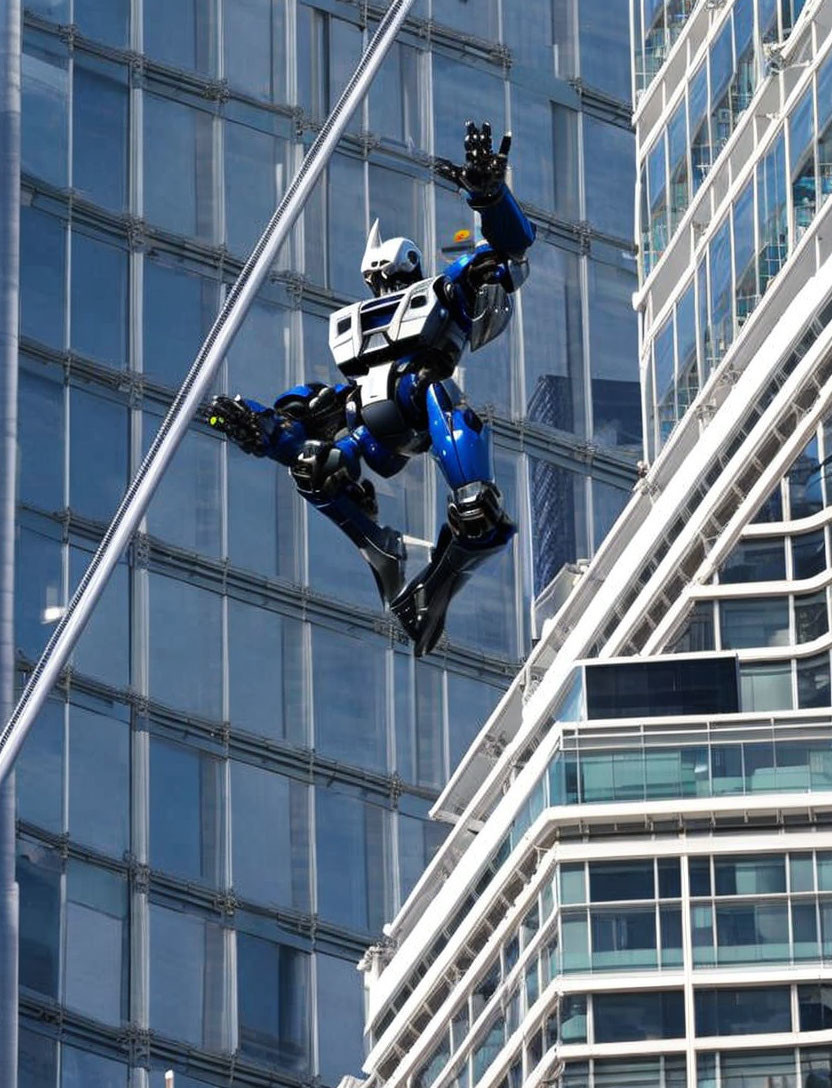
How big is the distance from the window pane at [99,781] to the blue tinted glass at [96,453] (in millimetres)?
2627

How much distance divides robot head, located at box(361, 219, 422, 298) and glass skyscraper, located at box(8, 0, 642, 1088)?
32.2m

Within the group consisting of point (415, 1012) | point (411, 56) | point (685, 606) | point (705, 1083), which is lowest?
point (705, 1083)

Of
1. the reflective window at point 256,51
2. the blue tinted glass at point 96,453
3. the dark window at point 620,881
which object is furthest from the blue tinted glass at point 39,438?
the dark window at point 620,881

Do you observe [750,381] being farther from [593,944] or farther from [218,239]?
[218,239]

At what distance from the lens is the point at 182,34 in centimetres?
6731

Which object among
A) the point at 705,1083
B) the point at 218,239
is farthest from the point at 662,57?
the point at 705,1083

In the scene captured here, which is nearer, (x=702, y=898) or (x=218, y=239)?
(x=702, y=898)

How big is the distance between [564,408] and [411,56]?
552 cm

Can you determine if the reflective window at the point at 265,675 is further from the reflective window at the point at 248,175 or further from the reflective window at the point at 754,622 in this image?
the reflective window at the point at 754,622

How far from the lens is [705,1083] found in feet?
159

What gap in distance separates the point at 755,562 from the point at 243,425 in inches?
1034

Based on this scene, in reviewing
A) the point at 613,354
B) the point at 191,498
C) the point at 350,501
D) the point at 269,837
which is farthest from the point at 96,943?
the point at 350,501

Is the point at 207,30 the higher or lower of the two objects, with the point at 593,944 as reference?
higher

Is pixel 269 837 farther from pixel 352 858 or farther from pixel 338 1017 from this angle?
pixel 338 1017
